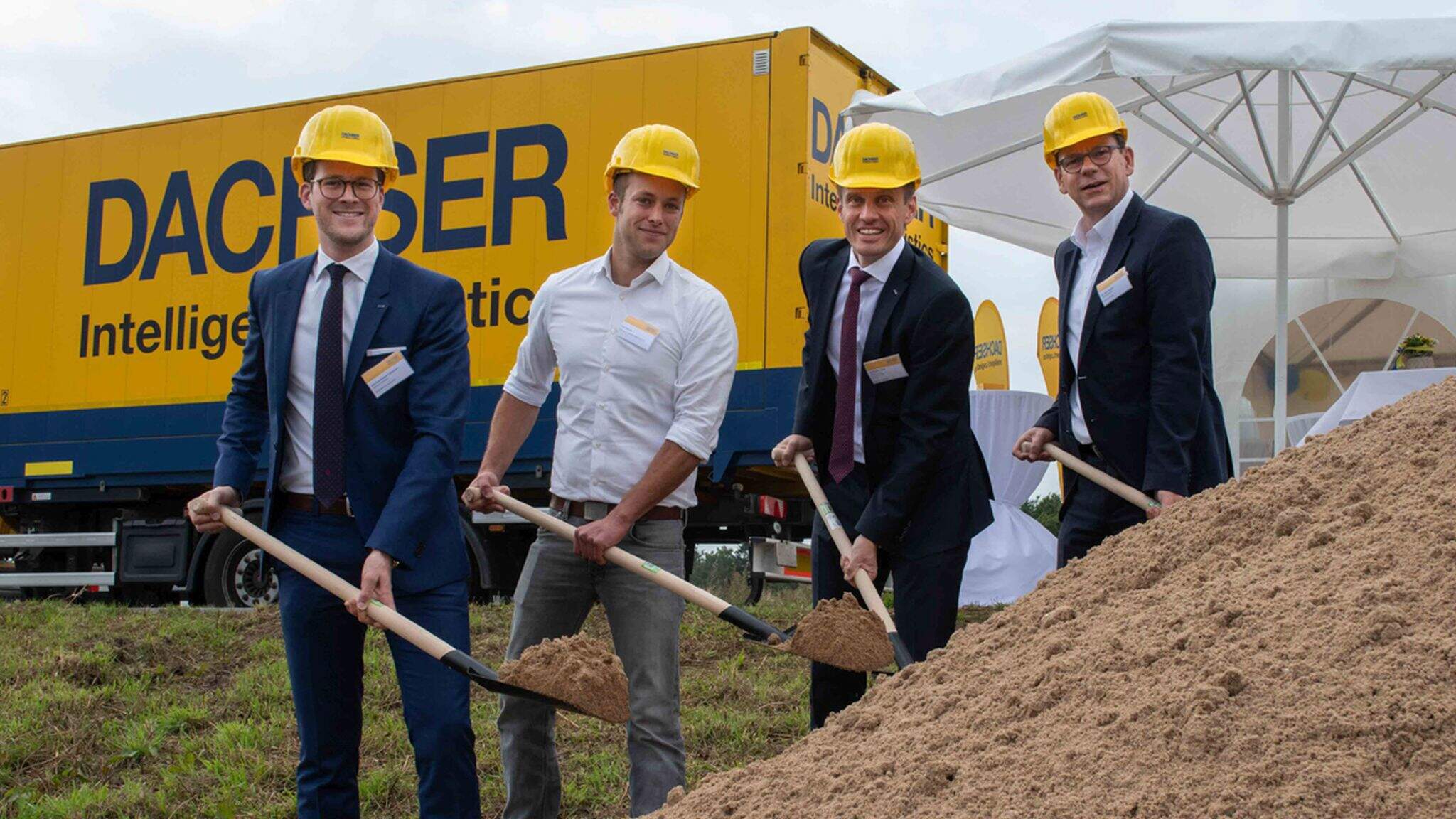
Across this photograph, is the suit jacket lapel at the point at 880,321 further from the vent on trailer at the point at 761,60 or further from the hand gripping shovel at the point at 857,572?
the vent on trailer at the point at 761,60

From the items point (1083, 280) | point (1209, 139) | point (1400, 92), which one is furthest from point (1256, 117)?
point (1083, 280)

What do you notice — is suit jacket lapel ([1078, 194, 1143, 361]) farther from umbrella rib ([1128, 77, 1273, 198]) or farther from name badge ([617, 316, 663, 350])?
umbrella rib ([1128, 77, 1273, 198])

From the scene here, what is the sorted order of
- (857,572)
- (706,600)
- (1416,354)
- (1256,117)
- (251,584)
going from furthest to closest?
(251,584) → (1416,354) → (1256,117) → (857,572) → (706,600)

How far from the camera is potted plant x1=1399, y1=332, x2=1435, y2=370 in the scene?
8.49m

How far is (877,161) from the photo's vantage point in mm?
3746

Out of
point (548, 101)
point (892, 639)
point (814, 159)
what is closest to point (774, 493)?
point (814, 159)

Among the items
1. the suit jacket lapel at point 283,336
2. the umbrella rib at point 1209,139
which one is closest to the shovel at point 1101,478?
the suit jacket lapel at point 283,336

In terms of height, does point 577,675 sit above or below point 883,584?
below

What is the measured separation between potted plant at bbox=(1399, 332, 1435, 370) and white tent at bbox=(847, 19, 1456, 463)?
0.74 meters

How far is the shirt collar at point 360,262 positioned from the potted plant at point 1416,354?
6.99 m

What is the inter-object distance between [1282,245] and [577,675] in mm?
7029

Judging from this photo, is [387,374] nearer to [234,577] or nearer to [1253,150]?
[234,577]

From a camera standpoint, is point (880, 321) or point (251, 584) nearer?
point (880, 321)

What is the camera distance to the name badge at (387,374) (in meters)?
3.38
